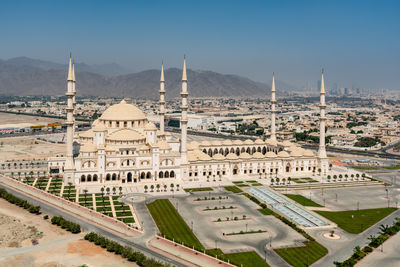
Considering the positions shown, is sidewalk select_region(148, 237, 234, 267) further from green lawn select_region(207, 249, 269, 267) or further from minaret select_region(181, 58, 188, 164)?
minaret select_region(181, 58, 188, 164)

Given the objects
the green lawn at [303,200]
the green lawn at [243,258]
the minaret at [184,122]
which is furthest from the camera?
the minaret at [184,122]

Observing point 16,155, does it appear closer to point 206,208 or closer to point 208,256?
point 206,208

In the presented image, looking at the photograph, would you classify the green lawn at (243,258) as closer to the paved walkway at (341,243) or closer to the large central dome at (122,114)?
the paved walkway at (341,243)

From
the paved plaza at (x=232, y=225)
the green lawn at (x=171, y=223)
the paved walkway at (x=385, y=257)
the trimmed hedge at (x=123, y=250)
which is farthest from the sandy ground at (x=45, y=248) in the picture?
the paved walkway at (x=385, y=257)

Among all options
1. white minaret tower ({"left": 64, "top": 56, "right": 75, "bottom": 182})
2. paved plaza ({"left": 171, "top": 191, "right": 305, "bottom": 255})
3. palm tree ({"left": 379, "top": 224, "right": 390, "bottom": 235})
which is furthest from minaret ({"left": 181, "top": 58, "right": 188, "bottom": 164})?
palm tree ({"left": 379, "top": 224, "right": 390, "bottom": 235})

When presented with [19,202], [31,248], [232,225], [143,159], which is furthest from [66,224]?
[143,159]

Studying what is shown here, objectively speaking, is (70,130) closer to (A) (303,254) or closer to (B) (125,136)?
(B) (125,136)
